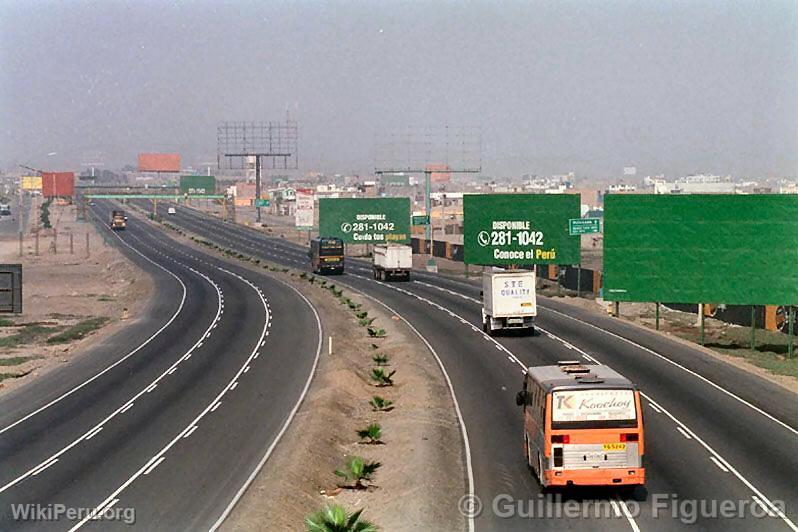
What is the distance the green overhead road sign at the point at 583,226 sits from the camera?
72.5 metres

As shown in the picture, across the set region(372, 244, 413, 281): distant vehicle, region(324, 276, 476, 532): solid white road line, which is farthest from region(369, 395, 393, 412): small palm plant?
region(372, 244, 413, 281): distant vehicle

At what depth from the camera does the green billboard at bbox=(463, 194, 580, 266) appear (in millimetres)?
74000

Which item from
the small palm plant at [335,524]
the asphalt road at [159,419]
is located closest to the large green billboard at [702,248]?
the asphalt road at [159,419]

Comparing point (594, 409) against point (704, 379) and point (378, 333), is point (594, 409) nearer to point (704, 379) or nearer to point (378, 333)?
point (704, 379)

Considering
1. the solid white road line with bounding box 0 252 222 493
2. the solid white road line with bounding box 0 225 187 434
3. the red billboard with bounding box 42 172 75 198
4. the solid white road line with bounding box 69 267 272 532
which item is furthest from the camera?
the red billboard with bounding box 42 172 75 198

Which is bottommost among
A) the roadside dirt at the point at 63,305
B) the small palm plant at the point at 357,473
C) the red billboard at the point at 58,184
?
the roadside dirt at the point at 63,305

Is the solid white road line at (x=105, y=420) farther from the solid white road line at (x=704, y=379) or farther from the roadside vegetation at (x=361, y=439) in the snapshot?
the solid white road line at (x=704, y=379)

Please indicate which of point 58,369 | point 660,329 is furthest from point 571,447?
point 660,329

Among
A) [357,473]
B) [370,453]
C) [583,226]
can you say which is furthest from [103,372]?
[583,226]

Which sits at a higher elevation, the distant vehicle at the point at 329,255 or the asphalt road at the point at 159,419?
the distant vehicle at the point at 329,255

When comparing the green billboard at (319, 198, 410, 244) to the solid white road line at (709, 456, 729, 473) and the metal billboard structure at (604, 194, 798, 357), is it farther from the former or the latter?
the solid white road line at (709, 456, 729, 473)

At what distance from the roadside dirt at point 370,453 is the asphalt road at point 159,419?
990mm

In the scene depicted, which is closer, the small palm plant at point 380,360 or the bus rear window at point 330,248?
the small palm plant at point 380,360

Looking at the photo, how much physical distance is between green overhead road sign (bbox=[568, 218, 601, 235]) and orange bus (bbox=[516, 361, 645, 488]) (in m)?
50.2
